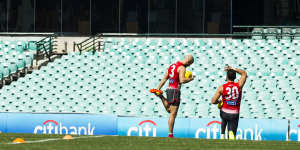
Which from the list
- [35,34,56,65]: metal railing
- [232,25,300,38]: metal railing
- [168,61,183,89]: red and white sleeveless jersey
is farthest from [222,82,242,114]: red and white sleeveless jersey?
[35,34,56,65]: metal railing

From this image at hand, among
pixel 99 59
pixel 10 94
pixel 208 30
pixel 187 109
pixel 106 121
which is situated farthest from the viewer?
pixel 208 30

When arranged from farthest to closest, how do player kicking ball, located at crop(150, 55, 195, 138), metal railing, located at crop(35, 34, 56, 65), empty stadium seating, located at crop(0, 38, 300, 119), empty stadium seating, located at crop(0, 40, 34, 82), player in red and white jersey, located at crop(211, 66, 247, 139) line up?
metal railing, located at crop(35, 34, 56, 65) → empty stadium seating, located at crop(0, 40, 34, 82) → empty stadium seating, located at crop(0, 38, 300, 119) → player kicking ball, located at crop(150, 55, 195, 138) → player in red and white jersey, located at crop(211, 66, 247, 139)

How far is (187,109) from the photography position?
19.7m

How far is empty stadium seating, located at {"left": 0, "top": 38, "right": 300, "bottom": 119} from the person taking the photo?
20172 mm

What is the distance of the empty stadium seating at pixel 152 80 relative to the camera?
794 inches

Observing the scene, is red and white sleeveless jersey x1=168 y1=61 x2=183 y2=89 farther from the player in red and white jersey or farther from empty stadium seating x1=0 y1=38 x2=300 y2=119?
empty stadium seating x1=0 y1=38 x2=300 y2=119

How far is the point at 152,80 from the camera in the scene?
884 inches

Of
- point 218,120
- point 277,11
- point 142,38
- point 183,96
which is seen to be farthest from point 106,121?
point 277,11

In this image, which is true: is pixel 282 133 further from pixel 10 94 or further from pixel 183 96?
pixel 10 94

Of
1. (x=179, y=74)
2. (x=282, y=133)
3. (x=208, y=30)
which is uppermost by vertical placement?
(x=208, y=30)

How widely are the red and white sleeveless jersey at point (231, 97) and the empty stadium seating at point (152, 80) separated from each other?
7608mm

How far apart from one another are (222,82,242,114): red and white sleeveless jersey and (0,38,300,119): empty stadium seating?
761cm

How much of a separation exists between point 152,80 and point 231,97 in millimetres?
10990

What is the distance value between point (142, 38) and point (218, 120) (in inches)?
472
